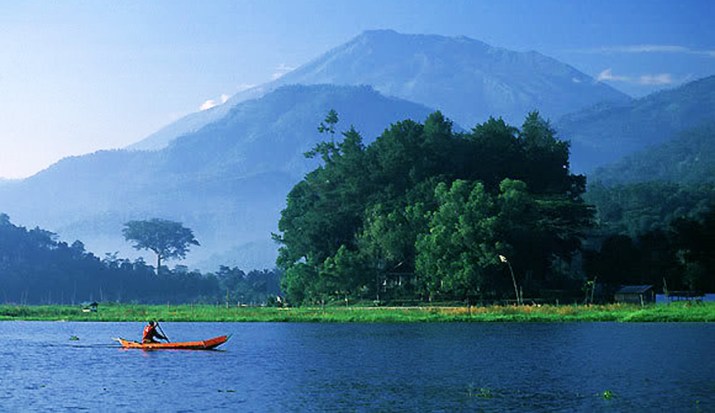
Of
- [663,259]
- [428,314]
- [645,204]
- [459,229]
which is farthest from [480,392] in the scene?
[645,204]

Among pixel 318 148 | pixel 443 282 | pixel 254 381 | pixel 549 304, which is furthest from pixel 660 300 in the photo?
pixel 254 381

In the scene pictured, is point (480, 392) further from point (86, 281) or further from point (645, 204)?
point (86, 281)

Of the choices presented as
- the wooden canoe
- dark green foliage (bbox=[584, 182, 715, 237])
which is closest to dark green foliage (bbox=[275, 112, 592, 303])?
dark green foliage (bbox=[584, 182, 715, 237])

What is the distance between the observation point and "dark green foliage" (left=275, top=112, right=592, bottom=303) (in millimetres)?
87688

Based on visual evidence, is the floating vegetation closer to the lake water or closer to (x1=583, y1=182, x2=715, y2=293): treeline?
the lake water

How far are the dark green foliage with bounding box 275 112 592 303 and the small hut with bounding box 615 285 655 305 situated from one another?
723 centimetres

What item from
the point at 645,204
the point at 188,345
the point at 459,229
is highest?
the point at 645,204

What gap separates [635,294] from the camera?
95688mm

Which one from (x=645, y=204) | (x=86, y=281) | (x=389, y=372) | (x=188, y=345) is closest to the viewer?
(x=389, y=372)

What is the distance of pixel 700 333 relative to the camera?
62.5 m

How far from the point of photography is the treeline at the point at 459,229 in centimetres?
8825

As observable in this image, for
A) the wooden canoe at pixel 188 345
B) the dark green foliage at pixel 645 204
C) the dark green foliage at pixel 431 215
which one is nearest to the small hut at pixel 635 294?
the dark green foliage at pixel 431 215

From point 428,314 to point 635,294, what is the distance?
80.9 ft

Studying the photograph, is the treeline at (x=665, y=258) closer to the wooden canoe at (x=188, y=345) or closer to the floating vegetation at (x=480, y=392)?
the wooden canoe at (x=188, y=345)
